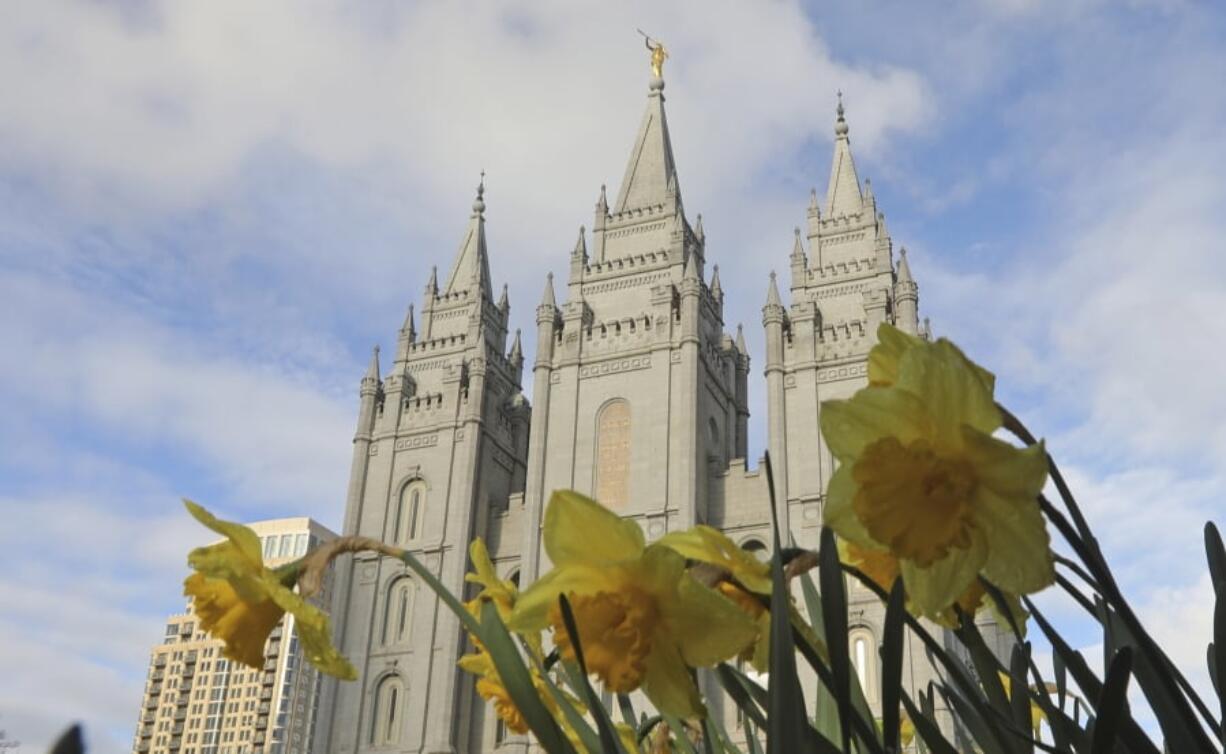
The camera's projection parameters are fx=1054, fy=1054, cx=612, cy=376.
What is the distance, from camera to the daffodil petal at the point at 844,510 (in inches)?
49.0

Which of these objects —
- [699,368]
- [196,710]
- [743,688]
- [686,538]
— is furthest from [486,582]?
[196,710]

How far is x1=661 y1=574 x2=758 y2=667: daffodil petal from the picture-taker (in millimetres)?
1345

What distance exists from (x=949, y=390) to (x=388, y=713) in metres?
26.4

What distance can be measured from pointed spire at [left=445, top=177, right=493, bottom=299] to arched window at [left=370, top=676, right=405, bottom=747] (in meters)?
11.5

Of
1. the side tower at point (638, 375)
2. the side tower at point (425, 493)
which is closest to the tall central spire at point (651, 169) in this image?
the side tower at point (638, 375)

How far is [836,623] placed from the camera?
129 cm

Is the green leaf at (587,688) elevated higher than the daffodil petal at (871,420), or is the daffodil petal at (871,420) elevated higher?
the daffodil petal at (871,420)

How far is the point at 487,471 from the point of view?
2844cm

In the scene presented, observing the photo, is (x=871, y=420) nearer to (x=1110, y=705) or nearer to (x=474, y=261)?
(x=1110, y=705)

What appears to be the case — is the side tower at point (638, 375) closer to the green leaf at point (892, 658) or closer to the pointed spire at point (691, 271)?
the pointed spire at point (691, 271)

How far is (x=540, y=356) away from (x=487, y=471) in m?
3.53

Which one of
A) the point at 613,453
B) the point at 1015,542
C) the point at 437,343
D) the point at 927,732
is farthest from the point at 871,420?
the point at 437,343

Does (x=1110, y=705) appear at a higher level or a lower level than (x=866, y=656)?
lower

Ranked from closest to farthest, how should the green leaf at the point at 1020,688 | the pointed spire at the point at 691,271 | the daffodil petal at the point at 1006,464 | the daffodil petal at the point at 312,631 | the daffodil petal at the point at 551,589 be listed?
1. the daffodil petal at the point at 1006,464
2. the daffodil petal at the point at 551,589
3. the daffodil petal at the point at 312,631
4. the green leaf at the point at 1020,688
5. the pointed spire at the point at 691,271
